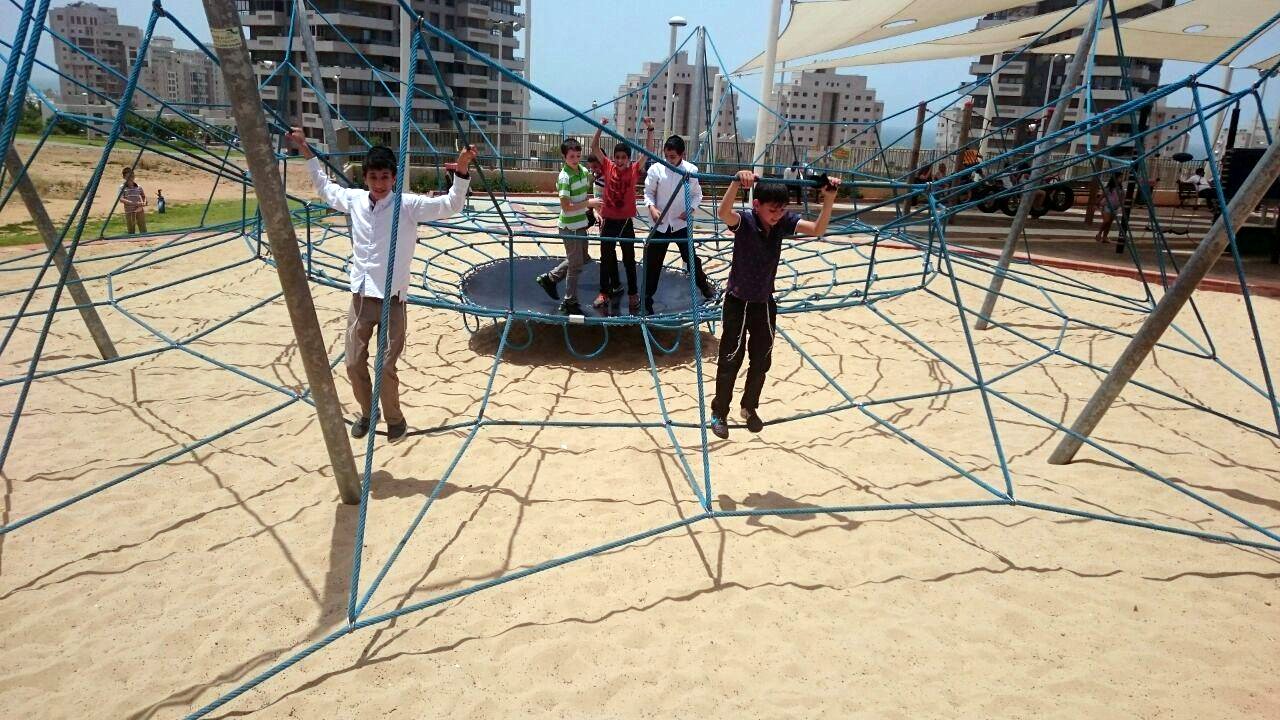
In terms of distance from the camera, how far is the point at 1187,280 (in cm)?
309

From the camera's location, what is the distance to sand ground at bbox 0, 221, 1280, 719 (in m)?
2.15

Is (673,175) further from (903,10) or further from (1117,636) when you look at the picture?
(903,10)

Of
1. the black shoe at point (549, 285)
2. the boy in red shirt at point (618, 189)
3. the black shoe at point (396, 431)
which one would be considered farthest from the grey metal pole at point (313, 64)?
the black shoe at point (396, 431)

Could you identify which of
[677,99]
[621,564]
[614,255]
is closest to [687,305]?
[614,255]

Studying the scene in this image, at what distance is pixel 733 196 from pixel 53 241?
3.92 metres

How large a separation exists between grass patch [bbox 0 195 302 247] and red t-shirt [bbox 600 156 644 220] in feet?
14.8

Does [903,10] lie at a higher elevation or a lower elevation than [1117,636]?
higher

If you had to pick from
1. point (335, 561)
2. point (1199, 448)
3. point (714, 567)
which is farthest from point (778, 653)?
point (1199, 448)

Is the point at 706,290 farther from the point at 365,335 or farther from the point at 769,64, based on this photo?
the point at 769,64

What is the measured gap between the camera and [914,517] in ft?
10.2

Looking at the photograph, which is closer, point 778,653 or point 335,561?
point 778,653

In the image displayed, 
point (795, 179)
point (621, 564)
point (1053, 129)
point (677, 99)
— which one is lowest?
point (621, 564)

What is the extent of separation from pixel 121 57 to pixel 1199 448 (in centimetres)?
8771

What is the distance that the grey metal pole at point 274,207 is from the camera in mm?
2148
